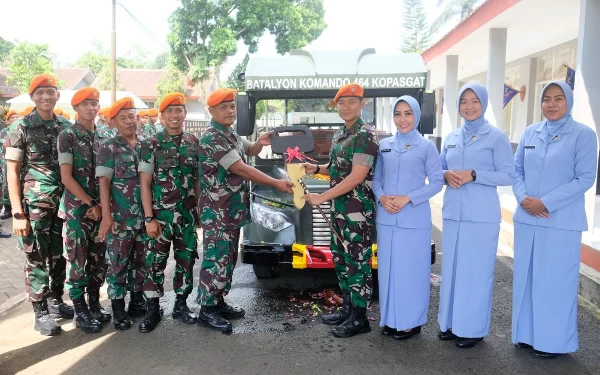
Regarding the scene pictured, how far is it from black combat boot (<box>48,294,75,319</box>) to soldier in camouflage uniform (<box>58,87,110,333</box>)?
26cm

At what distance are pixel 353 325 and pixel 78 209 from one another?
2229mm

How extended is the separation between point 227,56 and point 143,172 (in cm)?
2093

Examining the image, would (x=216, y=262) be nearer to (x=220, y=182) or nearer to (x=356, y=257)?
(x=220, y=182)

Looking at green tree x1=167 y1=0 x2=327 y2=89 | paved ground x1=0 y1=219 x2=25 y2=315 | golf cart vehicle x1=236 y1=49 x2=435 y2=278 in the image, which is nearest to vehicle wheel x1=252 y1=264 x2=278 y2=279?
golf cart vehicle x1=236 y1=49 x2=435 y2=278

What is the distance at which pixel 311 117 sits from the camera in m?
5.68

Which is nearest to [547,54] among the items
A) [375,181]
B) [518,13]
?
[518,13]

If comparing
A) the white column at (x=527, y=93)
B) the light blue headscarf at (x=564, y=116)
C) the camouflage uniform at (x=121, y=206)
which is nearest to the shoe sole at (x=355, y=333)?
the camouflage uniform at (x=121, y=206)

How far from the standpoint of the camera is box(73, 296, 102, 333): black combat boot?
147 inches

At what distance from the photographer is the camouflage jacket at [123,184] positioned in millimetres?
3668

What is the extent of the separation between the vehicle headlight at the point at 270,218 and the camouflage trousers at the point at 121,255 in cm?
105

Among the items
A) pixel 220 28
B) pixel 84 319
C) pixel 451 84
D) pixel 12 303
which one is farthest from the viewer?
pixel 220 28

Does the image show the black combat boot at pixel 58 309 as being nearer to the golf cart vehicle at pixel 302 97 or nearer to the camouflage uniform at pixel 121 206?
the camouflage uniform at pixel 121 206

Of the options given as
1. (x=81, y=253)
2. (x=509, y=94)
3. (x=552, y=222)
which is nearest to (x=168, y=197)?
(x=81, y=253)

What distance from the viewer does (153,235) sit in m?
3.68
